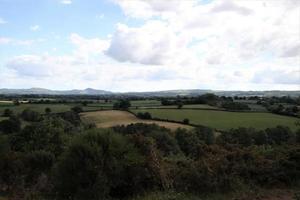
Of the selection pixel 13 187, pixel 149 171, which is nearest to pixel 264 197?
pixel 149 171

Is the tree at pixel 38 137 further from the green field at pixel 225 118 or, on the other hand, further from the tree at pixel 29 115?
the tree at pixel 29 115

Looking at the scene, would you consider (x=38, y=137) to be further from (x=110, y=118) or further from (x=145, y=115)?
(x=145, y=115)

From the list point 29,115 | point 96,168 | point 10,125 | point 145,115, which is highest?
point 96,168

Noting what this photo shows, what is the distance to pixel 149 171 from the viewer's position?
9.50 metres

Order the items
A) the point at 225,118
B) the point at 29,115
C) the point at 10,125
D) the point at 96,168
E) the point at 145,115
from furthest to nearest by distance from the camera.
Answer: the point at 29,115, the point at 145,115, the point at 225,118, the point at 10,125, the point at 96,168

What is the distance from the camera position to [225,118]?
198 feet

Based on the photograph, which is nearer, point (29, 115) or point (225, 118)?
point (225, 118)

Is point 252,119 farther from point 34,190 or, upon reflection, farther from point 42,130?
point 34,190

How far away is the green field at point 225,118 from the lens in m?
53.5

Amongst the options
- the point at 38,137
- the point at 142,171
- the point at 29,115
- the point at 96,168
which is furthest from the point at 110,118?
the point at 96,168

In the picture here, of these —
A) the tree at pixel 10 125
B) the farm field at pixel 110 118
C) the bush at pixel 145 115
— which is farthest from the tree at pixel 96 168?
the bush at pixel 145 115

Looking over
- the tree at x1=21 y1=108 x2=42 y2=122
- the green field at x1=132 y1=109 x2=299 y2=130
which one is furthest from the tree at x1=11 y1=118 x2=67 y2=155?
the tree at x1=21 y1=108 x2=42 y2=122

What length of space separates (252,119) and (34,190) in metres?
51.3

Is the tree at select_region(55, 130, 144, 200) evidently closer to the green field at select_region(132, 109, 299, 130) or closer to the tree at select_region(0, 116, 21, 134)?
the green field at select_region(132, 109, 299, 130)
